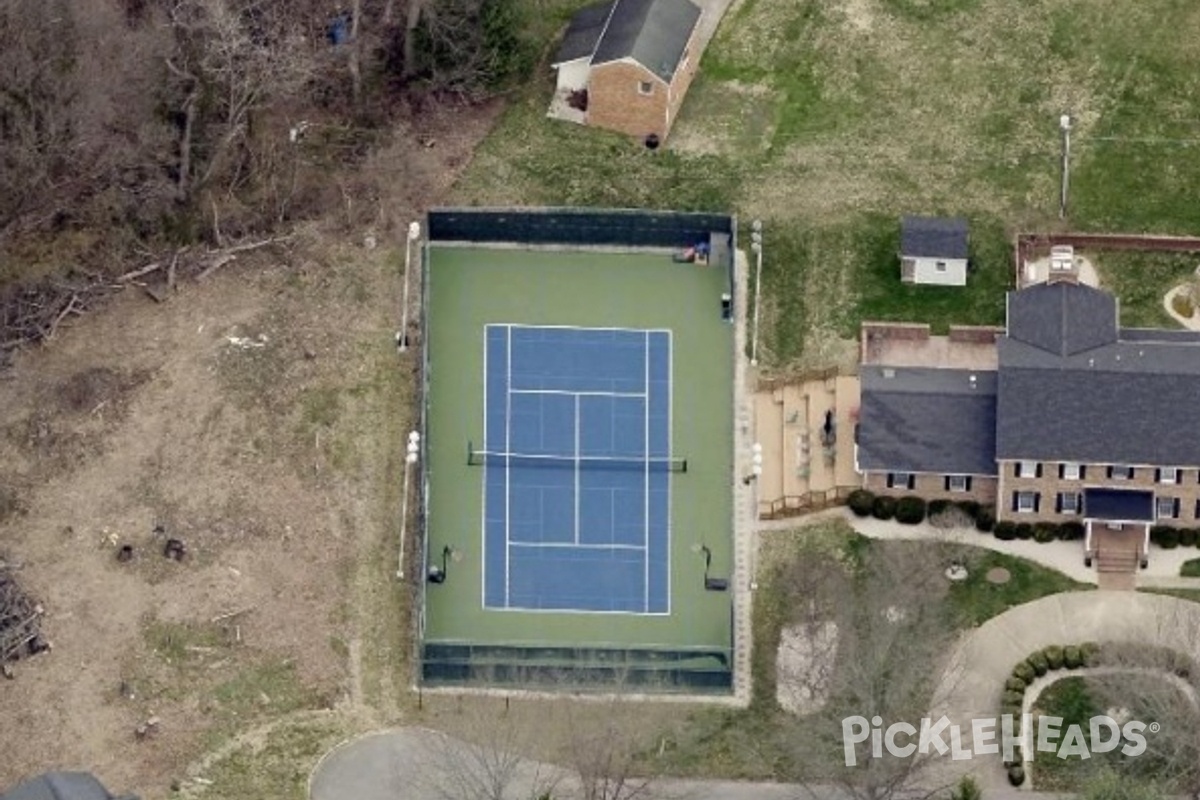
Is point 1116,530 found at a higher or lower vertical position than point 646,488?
lower

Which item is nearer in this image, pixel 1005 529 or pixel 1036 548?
pixel 1005 529

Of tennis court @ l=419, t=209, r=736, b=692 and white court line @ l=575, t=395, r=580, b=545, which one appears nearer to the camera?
tennis court @ l=419, t=209, r=736, b=692

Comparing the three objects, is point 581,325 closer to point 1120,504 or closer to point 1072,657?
point 1120,504

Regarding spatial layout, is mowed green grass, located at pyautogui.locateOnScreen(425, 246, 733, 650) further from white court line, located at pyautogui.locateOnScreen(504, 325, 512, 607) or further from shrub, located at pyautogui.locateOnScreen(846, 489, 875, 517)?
shrub, located at pyautogui.locateOnScreen(846, 489, 875, 517)

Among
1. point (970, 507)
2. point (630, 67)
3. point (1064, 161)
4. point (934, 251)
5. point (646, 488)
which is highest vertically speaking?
point (630, 67)

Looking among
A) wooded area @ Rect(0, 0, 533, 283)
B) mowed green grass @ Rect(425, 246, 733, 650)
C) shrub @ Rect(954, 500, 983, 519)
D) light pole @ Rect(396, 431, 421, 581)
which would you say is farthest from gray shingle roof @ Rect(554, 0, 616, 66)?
shrub @ Rect(954, 500, 983, 519)

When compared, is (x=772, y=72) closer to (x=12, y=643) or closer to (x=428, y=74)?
(x=428, y=74)

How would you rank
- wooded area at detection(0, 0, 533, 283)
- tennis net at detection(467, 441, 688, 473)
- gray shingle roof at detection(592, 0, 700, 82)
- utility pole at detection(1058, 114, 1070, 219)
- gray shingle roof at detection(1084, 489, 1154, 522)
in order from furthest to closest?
gray shingle roof at detection(592, 0, 700, 82), utility pole at detection(1058, 114, 1070, 219), tennis net at detection(467, 441, 688, 473), wooded area at detection(0, 0, 533, 283), gray shingle roof at detection(1084, 489, 1154, 522)

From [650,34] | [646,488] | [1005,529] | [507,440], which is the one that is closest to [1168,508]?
[1005,529]
